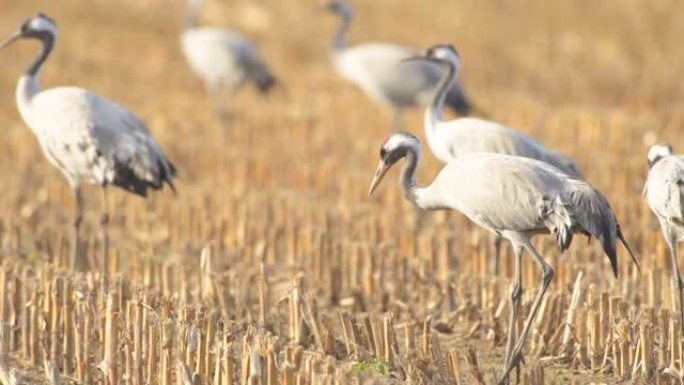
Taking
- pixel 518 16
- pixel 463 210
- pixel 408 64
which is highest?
pixel 518 16

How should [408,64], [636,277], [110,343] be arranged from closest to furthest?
[110,343], [636,277], [408,64]

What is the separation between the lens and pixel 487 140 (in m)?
9.89

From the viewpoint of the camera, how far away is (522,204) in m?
7.43

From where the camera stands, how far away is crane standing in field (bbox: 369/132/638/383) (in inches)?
286

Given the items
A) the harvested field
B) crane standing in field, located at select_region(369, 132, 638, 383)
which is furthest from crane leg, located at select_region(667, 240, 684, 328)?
crane standing in field, located at select_region(369, 132, 638, 383)

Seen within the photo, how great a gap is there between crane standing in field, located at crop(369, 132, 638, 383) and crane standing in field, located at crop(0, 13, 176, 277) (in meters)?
2.88

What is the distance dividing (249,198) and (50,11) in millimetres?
13594

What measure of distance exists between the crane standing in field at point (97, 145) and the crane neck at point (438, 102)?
6.31 ft

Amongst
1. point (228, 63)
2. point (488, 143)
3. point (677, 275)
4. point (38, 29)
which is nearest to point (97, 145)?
point (38, 29)

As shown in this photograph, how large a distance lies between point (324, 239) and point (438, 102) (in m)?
1.48

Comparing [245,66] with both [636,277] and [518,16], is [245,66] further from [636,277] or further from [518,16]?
[636,277]

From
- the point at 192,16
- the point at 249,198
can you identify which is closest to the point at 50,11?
the point at 192,16

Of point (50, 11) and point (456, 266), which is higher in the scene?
point (50, 11)

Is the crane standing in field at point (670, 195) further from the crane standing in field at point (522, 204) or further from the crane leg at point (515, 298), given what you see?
the crane leg at point (515, 298)
